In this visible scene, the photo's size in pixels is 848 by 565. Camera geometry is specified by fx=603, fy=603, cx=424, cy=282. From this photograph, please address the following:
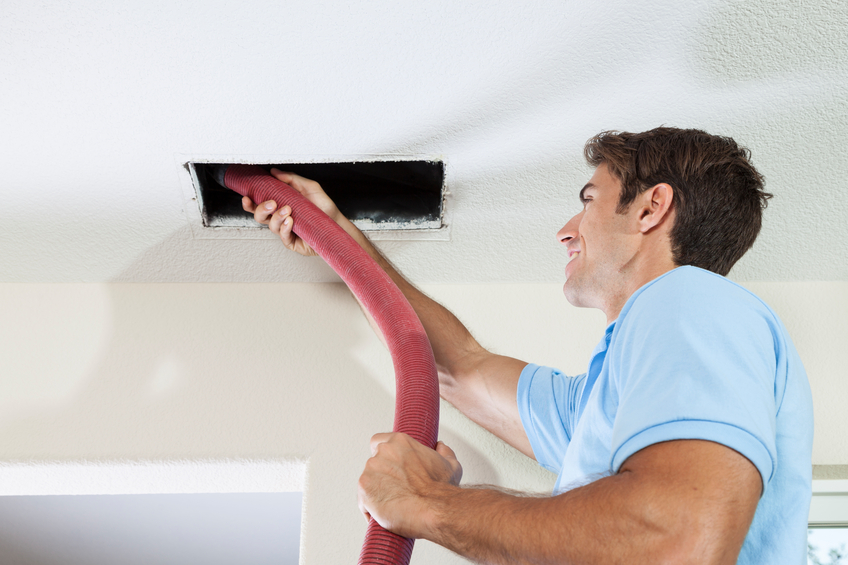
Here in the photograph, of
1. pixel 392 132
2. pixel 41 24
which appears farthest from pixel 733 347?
pixel 41 24

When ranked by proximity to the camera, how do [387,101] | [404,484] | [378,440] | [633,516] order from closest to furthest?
[633,516] → [404,484] → [378,440] → [387,101]

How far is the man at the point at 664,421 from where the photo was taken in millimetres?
698

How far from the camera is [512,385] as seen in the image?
1.51 meters

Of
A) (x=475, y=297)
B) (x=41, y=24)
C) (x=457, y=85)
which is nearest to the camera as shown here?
(x=41, y=24)

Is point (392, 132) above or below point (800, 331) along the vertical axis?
above

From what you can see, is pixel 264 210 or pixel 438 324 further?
pixel 438 324

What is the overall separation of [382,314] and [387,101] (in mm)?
455

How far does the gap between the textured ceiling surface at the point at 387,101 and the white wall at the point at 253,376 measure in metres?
0.15

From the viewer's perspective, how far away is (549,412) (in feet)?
4.67

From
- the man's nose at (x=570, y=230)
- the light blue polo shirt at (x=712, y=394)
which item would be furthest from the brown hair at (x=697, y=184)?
the light blue polo shirt at (x=712, y=394)

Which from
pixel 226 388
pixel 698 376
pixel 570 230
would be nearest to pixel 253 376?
pixel 226 388

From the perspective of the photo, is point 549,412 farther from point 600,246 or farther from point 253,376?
point 253,376

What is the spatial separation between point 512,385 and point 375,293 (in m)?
0.44

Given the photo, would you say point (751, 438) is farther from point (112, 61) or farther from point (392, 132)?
point (112, 61)
